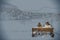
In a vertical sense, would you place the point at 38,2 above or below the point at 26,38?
above

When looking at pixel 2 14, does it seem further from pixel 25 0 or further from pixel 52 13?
pixel 52 13

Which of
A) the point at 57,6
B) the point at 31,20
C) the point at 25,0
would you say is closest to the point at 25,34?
the point at 31,20

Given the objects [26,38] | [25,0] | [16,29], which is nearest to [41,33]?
[26,38]

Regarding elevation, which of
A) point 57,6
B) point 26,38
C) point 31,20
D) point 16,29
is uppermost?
point 57,6

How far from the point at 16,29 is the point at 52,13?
508mm

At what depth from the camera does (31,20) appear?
64.3 inches

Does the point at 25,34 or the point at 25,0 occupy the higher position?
the point at 25,0

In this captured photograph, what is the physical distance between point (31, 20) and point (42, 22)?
144 millimetres

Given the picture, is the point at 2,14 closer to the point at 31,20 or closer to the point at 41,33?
the point at 31,20

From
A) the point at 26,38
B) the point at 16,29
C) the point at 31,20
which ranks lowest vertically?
the point at 26,38

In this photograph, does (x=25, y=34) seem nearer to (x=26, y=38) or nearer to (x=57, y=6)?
(x=26, y=38)

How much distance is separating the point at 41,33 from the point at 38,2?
40cm

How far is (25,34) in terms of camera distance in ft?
5.37

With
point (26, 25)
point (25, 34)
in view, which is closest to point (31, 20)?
point (26, 25)
